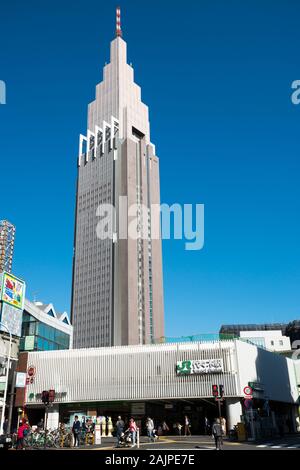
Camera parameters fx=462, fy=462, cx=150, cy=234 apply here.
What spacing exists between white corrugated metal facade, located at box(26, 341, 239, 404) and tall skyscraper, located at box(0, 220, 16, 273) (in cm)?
5908

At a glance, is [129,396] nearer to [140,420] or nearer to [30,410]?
[140,420]

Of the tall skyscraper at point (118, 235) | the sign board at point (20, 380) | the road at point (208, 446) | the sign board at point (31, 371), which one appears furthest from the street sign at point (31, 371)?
the tall skyscraper at point (118, 235)

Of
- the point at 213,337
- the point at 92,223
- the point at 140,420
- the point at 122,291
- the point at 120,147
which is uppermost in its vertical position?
the point at 120,147

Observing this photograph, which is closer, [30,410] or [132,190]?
[30,410]

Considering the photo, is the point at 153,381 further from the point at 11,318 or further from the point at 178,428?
the point at 11,318

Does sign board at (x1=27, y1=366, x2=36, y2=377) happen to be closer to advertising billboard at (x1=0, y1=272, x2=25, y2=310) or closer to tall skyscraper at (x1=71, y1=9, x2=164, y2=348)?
advertising billboard at (x1=0, y1=272, x2=25, y2=310)

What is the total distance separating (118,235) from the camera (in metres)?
138

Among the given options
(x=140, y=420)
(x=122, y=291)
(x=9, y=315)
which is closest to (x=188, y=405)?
(x=140, y=420)

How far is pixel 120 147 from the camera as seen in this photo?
150m

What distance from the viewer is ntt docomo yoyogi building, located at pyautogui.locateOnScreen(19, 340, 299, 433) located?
155 ft

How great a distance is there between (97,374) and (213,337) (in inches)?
524

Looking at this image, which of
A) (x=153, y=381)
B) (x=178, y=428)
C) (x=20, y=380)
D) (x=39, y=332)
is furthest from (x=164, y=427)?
(x=39, y=332)

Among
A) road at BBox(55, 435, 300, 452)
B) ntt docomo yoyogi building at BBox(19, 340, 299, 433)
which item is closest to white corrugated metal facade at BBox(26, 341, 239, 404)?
ntt docomo yoyogi building at BBox(19, 340, 299, 433)

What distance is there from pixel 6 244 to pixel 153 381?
231 feet
